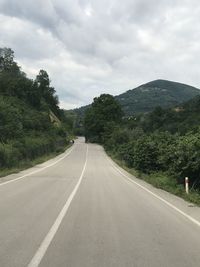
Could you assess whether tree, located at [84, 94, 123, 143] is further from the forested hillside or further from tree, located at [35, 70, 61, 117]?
tree, located at [35, 70, 61, 117]

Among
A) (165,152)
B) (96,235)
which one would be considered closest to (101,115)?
(165,152)

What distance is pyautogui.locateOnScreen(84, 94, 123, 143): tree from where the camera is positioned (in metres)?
127

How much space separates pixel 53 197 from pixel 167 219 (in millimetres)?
6090

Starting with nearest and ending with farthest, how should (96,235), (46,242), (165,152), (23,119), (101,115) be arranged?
(46,242) → (96,235) → (165,152) → (23,119) → (101,115)

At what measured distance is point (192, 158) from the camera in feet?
80.2

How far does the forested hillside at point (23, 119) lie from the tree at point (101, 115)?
845cm

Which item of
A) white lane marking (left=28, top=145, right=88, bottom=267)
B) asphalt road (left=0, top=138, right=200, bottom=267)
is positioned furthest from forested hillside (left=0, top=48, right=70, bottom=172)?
white lane marking (left=28, top=145, right=88, bottom=267)

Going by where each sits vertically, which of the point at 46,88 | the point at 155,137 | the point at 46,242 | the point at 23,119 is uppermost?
the point at 46,88

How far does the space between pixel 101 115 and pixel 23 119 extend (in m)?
40.3

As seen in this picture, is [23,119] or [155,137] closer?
[155,137]

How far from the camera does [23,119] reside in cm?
9125

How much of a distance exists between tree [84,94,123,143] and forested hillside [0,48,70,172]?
845 centimetres

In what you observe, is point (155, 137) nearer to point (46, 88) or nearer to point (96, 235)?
point (96, 235)

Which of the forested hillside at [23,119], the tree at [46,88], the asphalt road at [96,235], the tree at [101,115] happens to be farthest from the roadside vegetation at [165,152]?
the tree at [46,88]
